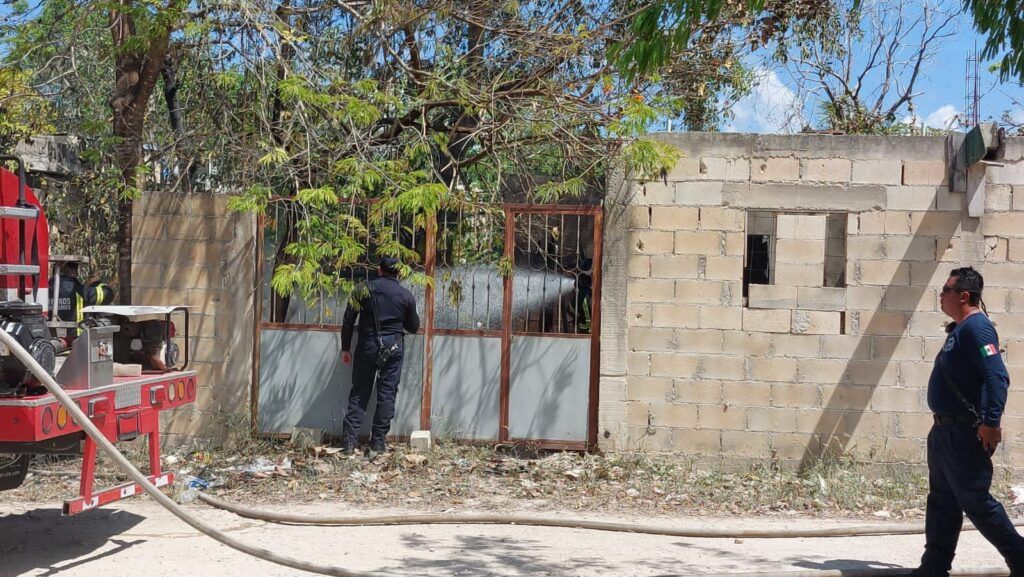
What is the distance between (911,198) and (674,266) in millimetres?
2083

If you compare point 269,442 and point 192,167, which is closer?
point 269,442

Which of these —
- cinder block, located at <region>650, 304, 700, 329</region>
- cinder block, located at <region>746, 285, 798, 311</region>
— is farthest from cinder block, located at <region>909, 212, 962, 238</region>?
cinder block, located at <region>650, 304, 700, 329</region>

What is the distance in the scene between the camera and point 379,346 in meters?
7.97

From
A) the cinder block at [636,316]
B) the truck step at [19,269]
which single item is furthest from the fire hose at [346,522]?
the cinder block at [636,316]

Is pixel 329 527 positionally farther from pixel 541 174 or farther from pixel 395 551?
pixel 541 174

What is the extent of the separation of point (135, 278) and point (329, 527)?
3512 mm

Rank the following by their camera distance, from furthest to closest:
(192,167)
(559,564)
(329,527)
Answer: (192,167)
(329,527)
(559,564)

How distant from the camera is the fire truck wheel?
19.0 feet

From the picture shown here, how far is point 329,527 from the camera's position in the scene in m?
6.42

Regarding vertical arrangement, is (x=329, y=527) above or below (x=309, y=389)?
below

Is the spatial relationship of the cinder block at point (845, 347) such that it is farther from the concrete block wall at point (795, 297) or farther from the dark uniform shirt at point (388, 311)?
the dark uniform shirt at point (388, 311)

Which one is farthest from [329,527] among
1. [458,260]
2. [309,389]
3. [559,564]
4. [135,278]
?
[135,278]

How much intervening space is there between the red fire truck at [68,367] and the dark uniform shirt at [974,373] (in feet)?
15.4

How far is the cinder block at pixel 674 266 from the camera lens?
8.11 metres
